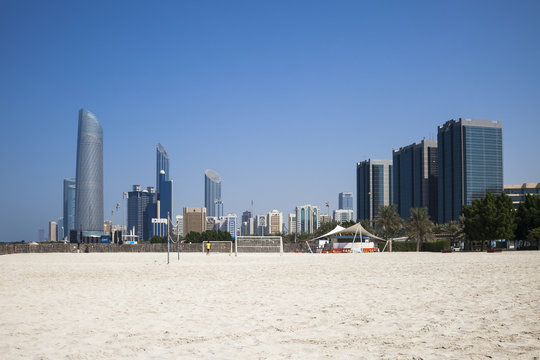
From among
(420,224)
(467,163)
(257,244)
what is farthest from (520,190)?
(257,244)

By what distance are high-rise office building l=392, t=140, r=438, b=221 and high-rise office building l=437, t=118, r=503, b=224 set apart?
13.2 m

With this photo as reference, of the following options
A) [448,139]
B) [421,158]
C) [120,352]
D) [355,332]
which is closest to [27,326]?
[120,352]

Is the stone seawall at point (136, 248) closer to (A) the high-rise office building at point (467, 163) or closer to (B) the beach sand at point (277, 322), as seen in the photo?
(B) the beach sand at point (277, 322)

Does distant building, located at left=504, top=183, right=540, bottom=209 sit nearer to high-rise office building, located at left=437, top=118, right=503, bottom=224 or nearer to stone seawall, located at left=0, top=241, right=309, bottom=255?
high-rise office building, located at left=437, top=118, right=503, bottom=224

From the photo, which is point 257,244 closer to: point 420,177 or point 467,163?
point 467,163

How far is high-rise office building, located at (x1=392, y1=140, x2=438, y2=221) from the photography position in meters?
183

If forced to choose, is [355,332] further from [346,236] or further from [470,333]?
[346,236]

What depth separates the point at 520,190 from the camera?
16312 cm

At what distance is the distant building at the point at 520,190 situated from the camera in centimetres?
15975

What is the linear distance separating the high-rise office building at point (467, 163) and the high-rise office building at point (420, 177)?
13.2 m

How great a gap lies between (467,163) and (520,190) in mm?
19785

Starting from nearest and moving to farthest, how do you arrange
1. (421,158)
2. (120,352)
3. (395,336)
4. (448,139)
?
(120,352), (395,336), (448,139), (421,158)

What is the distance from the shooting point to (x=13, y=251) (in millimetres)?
67062

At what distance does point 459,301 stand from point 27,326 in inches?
376
